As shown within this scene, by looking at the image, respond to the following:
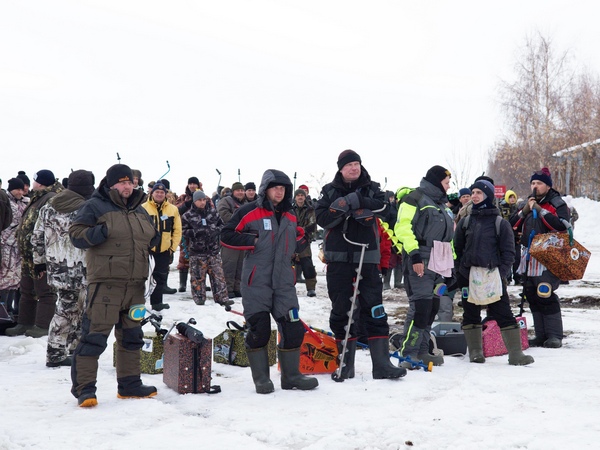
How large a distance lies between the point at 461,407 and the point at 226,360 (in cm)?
275

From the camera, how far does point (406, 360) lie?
675 cm

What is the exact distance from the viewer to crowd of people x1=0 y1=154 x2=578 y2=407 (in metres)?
5.54

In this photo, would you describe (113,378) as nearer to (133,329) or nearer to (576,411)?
(133,329)

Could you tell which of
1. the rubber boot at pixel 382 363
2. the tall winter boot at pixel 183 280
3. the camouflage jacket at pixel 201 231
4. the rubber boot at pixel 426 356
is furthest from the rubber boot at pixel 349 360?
the tall winter boot at pixel 183 280

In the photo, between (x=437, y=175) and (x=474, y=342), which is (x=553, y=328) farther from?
(x=437, y=175)

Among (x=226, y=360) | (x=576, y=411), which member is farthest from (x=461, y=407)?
(x=226, y=360)

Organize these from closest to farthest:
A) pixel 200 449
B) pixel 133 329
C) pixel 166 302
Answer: pixel 200 449
pixel 133 329
pixel 166 302

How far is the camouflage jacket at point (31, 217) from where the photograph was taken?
312 inches

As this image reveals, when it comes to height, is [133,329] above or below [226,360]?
above

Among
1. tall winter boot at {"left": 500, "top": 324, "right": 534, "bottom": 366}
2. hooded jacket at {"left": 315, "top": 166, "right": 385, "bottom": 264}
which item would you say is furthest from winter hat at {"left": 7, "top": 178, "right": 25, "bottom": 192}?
tall winter boot at {"left": 500, "top": 324, "right": 534, "bottom": 366}

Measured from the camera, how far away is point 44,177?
26.0 feet

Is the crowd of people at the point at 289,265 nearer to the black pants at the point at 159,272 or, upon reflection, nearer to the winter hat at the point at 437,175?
the winter hat at the point at 437,175

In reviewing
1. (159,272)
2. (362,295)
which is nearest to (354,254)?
(362,295)

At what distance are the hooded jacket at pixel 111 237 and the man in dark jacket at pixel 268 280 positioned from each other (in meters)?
0.80
